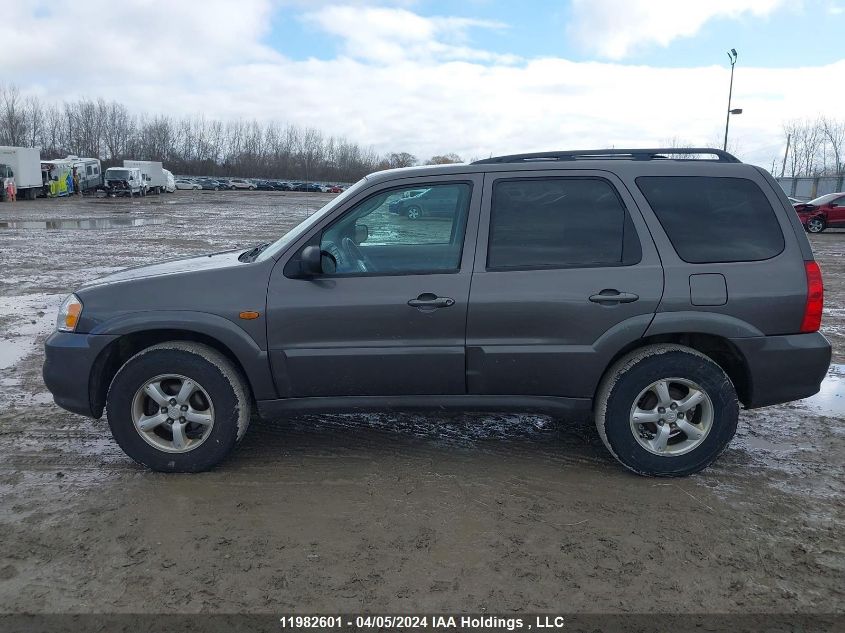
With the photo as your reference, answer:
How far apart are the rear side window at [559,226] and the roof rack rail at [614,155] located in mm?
304

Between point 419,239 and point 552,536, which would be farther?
point 419,239

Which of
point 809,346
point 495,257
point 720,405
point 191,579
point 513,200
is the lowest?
point 191,579

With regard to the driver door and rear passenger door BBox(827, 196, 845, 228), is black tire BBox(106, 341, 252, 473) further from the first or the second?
rear passenger door BBox(827, 196, 845, 228)

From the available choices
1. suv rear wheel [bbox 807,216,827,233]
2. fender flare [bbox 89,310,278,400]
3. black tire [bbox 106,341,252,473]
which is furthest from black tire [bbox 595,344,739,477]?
suv rear wheel [bbox 807,216,827,233]

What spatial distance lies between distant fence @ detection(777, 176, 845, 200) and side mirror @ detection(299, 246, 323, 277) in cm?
5083

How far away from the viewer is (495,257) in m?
3.97

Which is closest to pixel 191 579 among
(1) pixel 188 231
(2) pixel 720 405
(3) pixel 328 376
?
(3) pixel 328 376

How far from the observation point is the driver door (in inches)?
153

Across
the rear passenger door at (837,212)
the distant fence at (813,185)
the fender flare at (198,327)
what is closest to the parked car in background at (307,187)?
the distant fence at (813,185)

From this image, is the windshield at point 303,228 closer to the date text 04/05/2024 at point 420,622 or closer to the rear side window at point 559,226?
the rear side window at point 559,226

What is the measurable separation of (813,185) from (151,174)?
55295mm

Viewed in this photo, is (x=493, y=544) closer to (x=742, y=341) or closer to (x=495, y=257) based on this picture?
(x=495, y=257)

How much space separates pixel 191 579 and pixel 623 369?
2598 millimetres

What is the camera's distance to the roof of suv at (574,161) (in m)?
4.11
